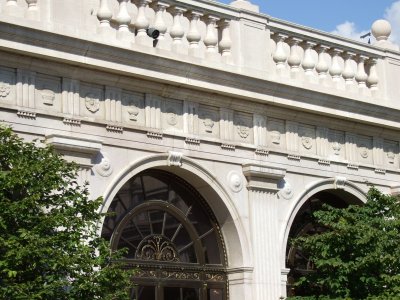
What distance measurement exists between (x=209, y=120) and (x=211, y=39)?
147 cm

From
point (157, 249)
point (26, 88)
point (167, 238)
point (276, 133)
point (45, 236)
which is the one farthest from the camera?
point (276, 133)

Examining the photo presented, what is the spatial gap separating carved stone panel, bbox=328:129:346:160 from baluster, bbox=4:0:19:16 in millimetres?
7361

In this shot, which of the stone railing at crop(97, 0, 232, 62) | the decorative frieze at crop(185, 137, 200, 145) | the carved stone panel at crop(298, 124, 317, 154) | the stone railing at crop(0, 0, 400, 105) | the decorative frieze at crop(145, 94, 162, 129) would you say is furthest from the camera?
the carved stone panel at crop(298, 124, 317, 154)

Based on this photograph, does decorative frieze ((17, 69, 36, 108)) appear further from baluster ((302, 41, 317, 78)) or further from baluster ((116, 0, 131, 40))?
baluster ((302, 41, 317, 78))

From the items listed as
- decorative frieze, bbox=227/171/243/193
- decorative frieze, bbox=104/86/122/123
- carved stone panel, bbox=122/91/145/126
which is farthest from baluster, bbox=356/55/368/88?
decorative frieze, bbox=104/86/122/123

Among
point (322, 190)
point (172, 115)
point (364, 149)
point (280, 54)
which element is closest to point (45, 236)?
Result: point (172, 115)

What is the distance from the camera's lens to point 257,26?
68.7 feet

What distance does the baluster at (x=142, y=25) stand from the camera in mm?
18859

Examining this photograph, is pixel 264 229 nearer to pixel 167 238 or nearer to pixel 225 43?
pixel 167 238

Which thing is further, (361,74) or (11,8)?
(361,74)

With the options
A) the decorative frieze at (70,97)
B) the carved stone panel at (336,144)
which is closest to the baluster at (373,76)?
the carved stone panel at (336,144)

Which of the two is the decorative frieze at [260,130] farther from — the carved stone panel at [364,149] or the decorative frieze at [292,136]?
the carved stone panel at [364,149]

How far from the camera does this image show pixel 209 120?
65.3ft

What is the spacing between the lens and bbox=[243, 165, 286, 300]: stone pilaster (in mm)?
20156
